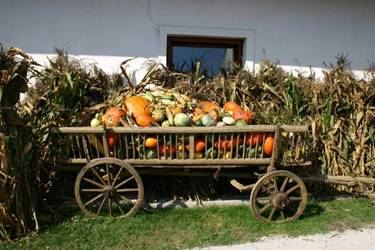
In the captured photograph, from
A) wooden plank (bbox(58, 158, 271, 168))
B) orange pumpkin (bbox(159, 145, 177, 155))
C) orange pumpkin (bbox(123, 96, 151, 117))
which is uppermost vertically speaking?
orange pumpkin (bbox(123, 96, 151, 117))

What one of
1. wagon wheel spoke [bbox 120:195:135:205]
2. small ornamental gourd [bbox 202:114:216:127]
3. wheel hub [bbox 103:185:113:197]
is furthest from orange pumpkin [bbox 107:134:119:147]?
small ornamental gourd [bbox 202:114:216:127]

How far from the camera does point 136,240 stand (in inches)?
170

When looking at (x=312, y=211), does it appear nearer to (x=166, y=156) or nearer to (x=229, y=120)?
(x=229, y=120)

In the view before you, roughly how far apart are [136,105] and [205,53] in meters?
2.23

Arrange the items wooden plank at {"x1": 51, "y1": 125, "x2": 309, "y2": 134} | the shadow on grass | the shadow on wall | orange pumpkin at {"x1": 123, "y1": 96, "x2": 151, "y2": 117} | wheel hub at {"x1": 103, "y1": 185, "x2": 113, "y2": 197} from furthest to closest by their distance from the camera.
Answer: the shadow on wall < the shadow on grass < orange pumpkin at {"x1": 123, "y1": 96, "x2": 151, "y2": 117} < wheel hub at {"x1": 103, "y1": 185, "x2": 113, "y2": 197} < wooden plank at {"x1": 51, "y1": 125, "x2": 309, "y2": 134}

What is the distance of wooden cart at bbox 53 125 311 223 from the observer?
4613 mm

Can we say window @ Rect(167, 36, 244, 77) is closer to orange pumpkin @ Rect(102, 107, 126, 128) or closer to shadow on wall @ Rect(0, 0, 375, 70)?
shadow on wall @ Rect(0, 0, 375, 70)

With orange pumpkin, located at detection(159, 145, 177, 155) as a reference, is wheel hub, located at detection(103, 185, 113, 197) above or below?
below

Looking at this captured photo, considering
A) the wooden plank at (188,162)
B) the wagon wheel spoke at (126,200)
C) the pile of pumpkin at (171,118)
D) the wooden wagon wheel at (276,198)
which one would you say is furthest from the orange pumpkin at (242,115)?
the wagon wheel spoke at (126,200)

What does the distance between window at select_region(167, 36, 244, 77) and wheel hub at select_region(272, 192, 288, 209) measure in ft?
7.69

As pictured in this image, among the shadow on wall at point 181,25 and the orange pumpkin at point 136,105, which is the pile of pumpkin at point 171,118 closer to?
the orange pumpkin at point 136,105

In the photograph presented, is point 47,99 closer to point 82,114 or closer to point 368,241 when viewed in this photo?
point 82,114

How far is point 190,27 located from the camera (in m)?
6.38

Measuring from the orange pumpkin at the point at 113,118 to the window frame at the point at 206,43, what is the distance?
6.32 ft
